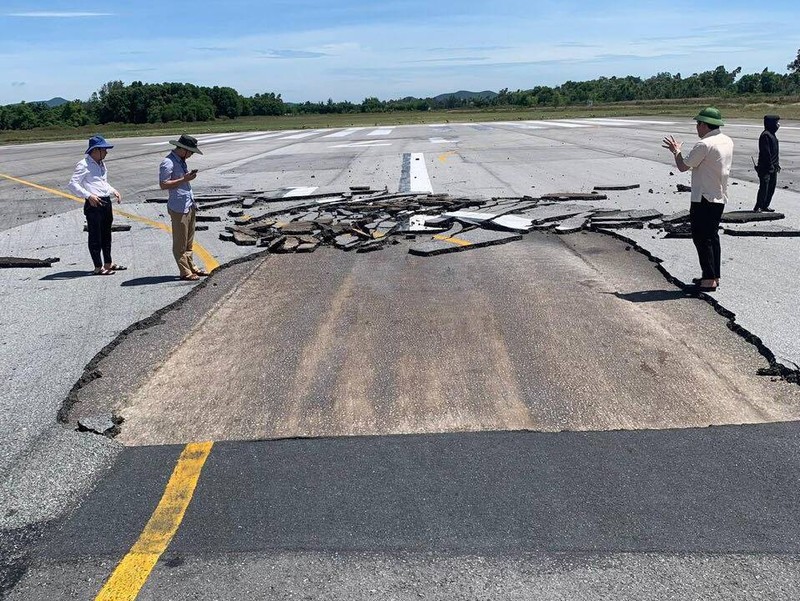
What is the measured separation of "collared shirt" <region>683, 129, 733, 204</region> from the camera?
8.07m

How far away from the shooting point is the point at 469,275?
9375mm

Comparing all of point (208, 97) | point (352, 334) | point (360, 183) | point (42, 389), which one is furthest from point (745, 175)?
point (208, 97)

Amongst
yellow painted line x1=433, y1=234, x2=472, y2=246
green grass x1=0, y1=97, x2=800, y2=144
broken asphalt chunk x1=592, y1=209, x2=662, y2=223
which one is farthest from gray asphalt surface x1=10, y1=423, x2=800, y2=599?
green grass x1=0, y1=97, x2=800, y2=144

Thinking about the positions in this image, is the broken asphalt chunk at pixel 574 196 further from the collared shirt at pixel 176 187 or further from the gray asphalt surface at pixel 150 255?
the collared shirt at pixel 176 187

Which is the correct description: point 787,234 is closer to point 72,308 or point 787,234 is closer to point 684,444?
point 684,444

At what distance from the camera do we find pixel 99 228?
10.3 meters

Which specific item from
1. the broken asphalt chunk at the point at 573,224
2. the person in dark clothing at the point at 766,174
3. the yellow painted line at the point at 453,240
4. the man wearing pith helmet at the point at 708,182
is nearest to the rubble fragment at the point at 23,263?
the yellow painted line at the point at 453,240

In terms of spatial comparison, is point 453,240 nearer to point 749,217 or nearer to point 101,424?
point 749,217

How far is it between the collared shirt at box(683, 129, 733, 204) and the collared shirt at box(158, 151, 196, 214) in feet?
20.0

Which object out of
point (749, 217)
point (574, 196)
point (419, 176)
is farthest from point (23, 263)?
point (419, 176)

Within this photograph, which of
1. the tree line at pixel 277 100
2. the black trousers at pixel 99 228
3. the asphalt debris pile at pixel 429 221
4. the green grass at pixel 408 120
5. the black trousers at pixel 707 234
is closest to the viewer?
the black trousers at pixel 707 234

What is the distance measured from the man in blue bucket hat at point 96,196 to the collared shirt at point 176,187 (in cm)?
90

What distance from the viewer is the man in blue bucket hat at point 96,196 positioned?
396 inches

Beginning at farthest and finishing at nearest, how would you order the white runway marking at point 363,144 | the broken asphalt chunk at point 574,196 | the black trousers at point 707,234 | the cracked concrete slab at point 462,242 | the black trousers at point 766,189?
1. the white runway marking at point 363,144
2. the broken asphalt chunk at point 574,196
3. the black trousers at point 766,189
4. the cracked concrete slab at point 462,242
5. the black trousers at point 707,234
